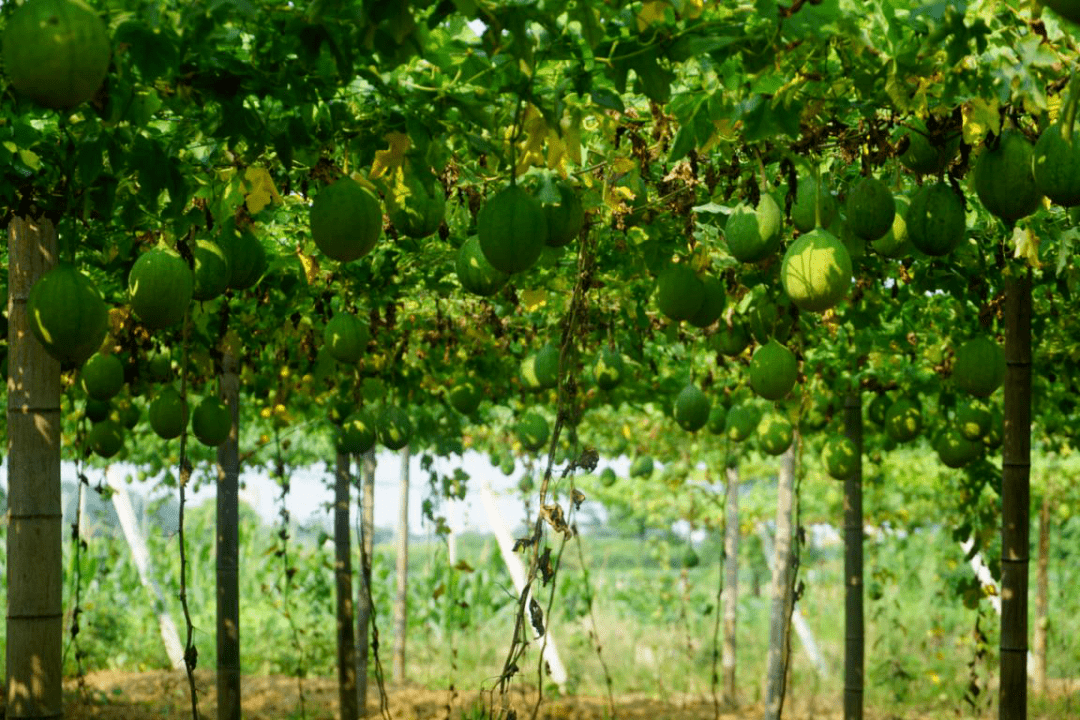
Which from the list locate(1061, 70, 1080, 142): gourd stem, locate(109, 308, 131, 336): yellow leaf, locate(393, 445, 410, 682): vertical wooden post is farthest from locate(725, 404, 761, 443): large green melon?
locate(393, 445, 410, 682): vertical wooden post

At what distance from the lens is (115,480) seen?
43.8ft

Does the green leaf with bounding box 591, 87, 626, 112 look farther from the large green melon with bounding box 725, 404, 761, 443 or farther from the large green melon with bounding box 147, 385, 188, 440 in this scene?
the large green melon with bounding box 725, 404, 761, 443

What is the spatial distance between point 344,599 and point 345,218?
5.35 metres

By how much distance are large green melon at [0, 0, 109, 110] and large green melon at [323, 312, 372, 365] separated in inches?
91.3

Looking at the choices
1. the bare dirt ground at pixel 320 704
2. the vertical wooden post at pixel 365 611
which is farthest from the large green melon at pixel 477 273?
the vertical wooden post at pixel 365 611

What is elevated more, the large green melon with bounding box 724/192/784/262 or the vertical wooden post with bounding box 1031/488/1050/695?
the large green melon with bounding box 724/192/784/262

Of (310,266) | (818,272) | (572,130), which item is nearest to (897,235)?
(818,272)

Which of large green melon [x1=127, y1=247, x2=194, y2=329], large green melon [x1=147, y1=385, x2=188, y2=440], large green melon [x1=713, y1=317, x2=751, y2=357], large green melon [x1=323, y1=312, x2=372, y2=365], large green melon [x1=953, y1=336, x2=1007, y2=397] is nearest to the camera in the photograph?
large green melon [x1=127, y1=247, x2=194, y2=329]

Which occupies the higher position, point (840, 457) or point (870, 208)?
point (870, 208)

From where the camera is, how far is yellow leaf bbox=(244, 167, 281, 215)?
3.30m

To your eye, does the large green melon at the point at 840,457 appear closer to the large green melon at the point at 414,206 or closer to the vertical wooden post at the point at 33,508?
the large green melon at the point at 414,206

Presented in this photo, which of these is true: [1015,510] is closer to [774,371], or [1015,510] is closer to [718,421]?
[774,371]

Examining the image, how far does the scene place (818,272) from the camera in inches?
110

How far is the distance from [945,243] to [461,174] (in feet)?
4.96
